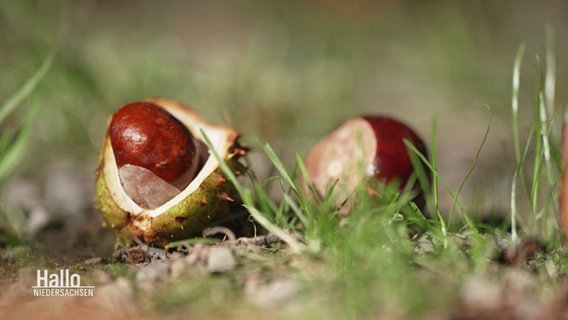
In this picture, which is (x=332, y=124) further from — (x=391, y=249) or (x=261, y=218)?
(x=391, y=249)

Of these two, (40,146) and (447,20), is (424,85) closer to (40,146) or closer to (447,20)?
(447,20)

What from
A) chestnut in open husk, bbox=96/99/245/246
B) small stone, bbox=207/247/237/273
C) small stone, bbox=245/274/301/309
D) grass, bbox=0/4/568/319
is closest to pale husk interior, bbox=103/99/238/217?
chestnut in open husk, bbox=96/99/245/246

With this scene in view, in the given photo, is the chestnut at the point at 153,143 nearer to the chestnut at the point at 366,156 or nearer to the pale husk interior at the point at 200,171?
the pale husk interior at the point at 200,171

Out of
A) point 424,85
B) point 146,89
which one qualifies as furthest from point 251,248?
point 424,85

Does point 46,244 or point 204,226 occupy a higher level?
point 204,226

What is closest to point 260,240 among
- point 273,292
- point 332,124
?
point 273,292

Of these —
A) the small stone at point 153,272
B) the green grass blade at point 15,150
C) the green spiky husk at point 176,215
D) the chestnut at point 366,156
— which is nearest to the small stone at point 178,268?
the small stone at point 153,272
